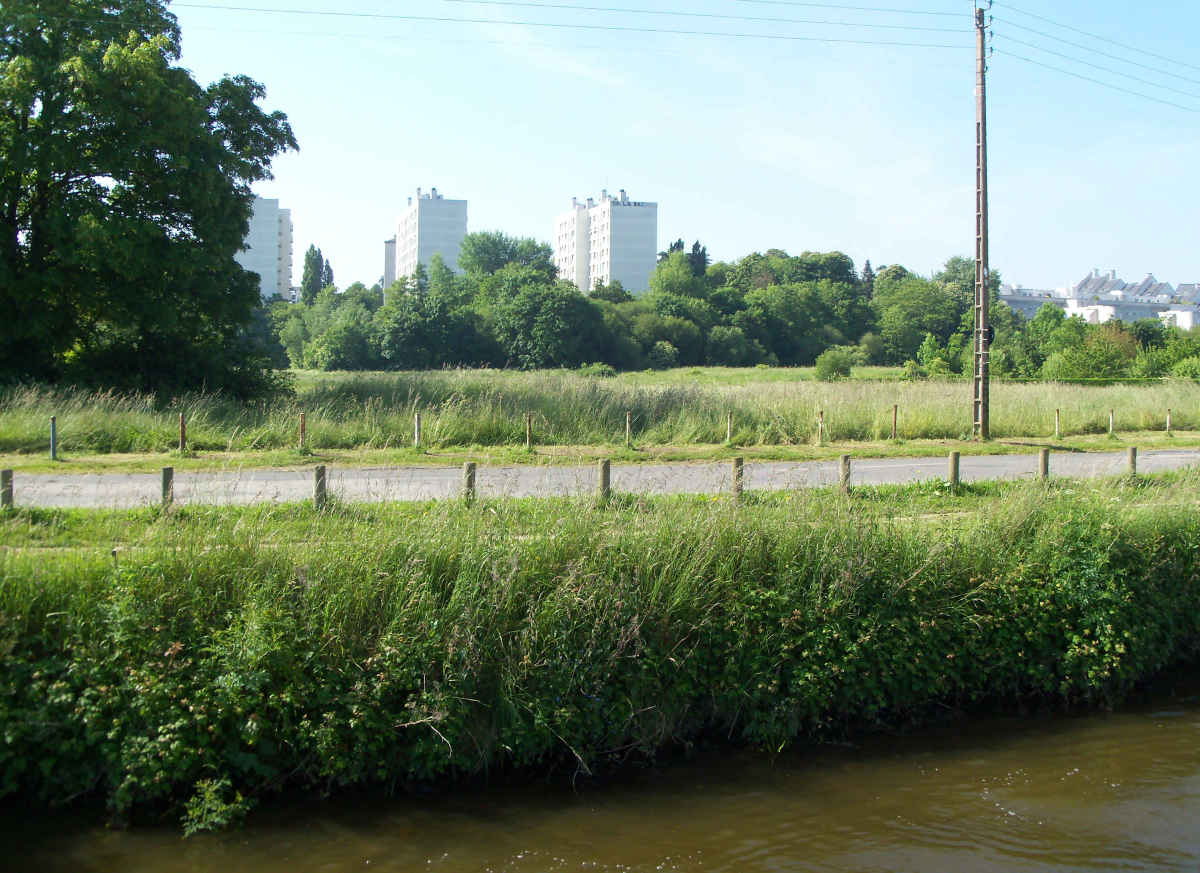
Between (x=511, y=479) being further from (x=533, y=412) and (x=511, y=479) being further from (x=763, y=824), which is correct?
(x=533, y=412)

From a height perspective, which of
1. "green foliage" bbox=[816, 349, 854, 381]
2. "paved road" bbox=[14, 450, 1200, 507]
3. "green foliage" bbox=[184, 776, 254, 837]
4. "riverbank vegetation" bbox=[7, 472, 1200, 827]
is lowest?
"green foliage" bbox=[184, 776, 254, 837]

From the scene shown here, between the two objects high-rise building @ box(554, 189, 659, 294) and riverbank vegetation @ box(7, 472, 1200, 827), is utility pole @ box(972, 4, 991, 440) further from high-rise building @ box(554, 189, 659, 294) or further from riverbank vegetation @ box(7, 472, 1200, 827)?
high-rise building @ box(554, 189, 659, 294)

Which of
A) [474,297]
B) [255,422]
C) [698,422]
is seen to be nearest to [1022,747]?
[698,422]

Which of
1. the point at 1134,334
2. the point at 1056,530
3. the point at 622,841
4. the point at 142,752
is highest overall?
the point at 1134,334

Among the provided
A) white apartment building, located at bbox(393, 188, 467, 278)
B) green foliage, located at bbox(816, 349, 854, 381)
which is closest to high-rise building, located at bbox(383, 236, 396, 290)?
white apartment building, located at bbox(393, 188, 467, 278)

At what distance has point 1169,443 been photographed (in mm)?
27562

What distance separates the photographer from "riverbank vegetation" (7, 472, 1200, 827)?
7250 mm

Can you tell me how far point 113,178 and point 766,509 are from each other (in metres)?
23.5

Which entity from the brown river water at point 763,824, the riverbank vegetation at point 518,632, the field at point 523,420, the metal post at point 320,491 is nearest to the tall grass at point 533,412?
the field at point 523,420

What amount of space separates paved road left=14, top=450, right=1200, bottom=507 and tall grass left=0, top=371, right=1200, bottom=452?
3956mm

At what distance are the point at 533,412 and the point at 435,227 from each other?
142 m

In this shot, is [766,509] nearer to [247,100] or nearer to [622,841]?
[622,841]

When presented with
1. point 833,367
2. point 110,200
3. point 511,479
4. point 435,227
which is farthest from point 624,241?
point 511,479

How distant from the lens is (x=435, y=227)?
16112cm
